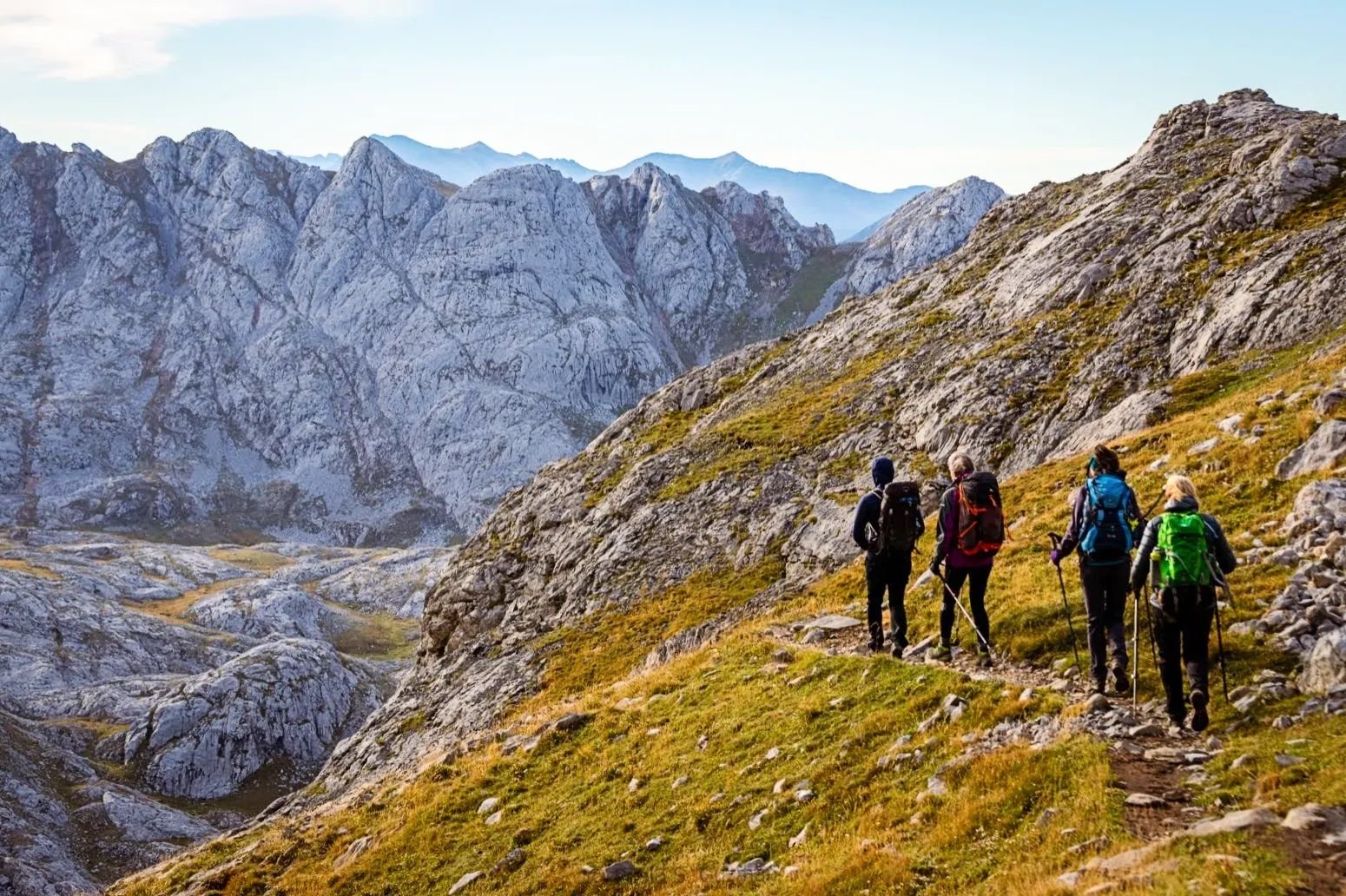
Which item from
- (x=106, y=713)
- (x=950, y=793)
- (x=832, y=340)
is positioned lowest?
(x=106, y=713)

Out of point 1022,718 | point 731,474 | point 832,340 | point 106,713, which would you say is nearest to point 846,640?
point 1022,718

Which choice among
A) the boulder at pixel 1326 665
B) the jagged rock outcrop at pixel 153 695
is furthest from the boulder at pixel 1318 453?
the jagged rock outcrop at pixel 153 695

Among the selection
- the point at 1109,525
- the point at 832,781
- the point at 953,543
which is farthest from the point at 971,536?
the point at 832,781

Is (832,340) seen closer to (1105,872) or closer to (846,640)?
(846,640)

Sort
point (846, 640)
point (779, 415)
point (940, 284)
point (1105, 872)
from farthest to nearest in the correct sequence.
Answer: point (940, 284) < point (779, 415) < point (846, 640) < point (1105, 872)

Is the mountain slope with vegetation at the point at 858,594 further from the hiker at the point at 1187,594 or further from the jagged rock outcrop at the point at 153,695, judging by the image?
the jagged rock outcrop at the point at 153,695

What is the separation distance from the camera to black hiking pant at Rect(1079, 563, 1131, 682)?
1432 centimetres

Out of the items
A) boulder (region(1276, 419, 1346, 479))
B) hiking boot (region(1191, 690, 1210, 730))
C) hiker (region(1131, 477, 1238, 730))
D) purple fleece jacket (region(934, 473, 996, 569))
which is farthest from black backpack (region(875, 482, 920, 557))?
boulder (region(1276, 419, 1346, 479))

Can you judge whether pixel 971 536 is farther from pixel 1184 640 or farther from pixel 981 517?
pixel 1184 640

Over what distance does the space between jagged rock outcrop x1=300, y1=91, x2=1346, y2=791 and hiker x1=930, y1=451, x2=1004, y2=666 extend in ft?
59.2

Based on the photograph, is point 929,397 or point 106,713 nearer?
point 929,397

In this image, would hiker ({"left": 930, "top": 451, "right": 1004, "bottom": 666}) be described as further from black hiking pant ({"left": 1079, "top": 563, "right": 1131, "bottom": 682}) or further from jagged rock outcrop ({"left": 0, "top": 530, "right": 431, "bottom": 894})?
jagged rock outcrop ({"left": 0, "top": 530, "right": 431, "bottom": 894})

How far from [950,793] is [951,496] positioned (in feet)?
22.4

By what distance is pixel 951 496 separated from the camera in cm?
1748
